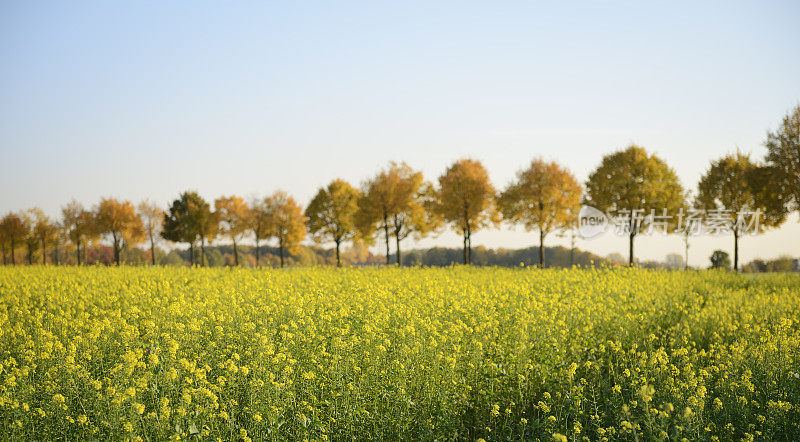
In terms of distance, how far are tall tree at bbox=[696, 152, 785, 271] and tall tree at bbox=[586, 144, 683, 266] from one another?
4240mm

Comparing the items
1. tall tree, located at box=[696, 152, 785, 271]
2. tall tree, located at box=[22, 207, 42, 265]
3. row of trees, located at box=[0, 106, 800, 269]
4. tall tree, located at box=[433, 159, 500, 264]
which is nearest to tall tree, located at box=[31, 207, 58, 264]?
tall tree, located at box=[22, 207, 42, 265]

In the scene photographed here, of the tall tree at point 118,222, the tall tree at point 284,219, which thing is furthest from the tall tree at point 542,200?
the tall tree at point 118,222

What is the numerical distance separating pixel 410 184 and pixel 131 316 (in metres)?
31.1

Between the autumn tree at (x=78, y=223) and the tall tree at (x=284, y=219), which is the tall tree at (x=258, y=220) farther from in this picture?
the autumn tree at (x=78, y=223)

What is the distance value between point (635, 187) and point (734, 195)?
882cm

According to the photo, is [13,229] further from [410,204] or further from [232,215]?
[410,204]

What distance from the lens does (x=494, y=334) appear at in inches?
354

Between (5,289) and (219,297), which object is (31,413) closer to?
(219,297)

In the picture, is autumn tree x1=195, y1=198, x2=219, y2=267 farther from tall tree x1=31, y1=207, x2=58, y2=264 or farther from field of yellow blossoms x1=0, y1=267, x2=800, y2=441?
field of yellow blossoms x1=0, y1=267, x2=800, y2=441

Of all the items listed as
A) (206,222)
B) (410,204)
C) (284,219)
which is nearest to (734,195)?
(410,204)

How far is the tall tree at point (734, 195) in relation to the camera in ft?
119

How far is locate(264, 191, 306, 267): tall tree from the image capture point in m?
50.3

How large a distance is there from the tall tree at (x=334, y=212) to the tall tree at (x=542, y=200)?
14.9 metres

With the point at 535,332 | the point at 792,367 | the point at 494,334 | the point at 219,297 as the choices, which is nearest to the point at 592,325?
the point at 535,332
